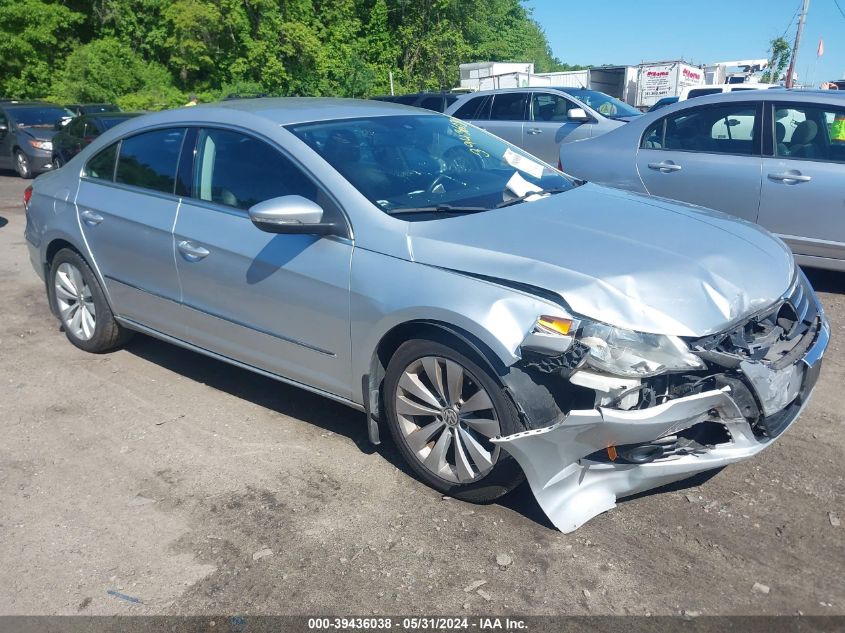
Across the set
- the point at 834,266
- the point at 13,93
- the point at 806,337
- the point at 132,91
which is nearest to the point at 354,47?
the point at 132,91

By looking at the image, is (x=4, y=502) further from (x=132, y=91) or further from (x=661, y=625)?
(x=132, y=91)

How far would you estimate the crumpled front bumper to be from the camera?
2943 mm

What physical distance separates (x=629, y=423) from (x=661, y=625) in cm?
71

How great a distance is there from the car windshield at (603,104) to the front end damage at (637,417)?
9226 millimetres

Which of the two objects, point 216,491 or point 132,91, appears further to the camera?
point 132,91

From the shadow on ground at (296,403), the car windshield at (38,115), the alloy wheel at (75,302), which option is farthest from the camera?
the car windshield at (38,115)

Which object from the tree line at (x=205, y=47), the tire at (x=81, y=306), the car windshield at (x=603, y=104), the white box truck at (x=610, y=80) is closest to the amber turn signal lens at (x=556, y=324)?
the tire at (x=81, y=306)

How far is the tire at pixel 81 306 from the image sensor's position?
208 inches

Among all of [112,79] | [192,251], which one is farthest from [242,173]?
[112,79]

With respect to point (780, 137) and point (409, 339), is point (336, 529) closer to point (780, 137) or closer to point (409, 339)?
point (409, 339)

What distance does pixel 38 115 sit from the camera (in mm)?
17078

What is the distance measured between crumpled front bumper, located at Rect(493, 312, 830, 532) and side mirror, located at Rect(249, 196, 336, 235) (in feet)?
4.39

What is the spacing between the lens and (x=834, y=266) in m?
6.16

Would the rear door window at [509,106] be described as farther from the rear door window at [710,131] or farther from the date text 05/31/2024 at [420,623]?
the date text 05/31/2024 at [420,623]
